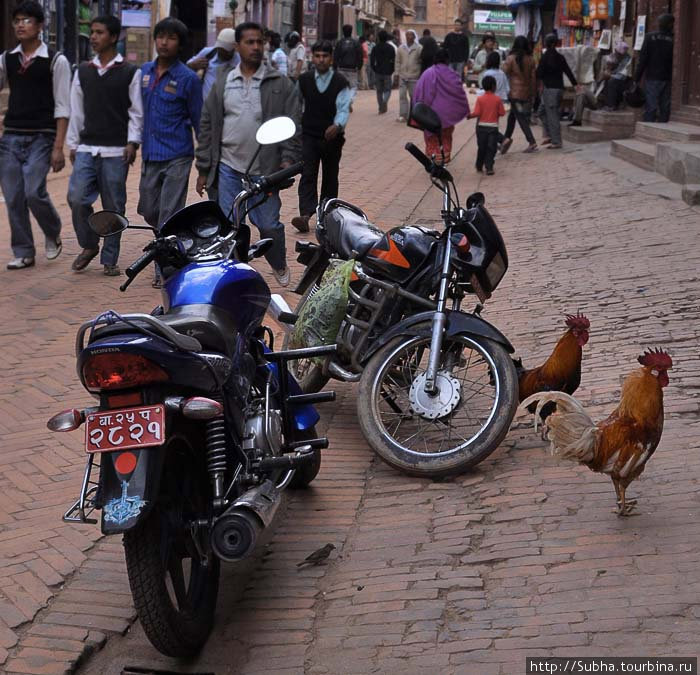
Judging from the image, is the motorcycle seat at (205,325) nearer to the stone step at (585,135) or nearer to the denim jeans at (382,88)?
the stone step at (585,135)

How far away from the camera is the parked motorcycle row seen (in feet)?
11.7

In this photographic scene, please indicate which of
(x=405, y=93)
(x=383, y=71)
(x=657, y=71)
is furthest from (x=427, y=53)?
(x=657, y=71)

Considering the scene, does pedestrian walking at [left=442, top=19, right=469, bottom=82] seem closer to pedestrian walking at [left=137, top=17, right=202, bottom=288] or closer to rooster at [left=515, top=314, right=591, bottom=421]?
pedestrian walking at [left=137, top=17, right=202, bottom=288]

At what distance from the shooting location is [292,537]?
16.1 feet

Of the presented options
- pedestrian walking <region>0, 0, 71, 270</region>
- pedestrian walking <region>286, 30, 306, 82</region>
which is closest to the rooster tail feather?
Result: pedestrian walking <region>0, 0, 71, 270</region>

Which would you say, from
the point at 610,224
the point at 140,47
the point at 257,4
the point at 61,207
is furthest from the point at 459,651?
the point at 257,4

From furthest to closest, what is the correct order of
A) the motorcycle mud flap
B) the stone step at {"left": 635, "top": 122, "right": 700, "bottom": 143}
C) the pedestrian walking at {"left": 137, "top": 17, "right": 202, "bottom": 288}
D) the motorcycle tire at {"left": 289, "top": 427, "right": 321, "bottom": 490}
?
the stone step at {"left": 635, "top": 122, "right": 700, "bottom": 143}, the pedestrian walking at {"left": 137, "top": 17, "right": 202, "bottom": 288}, the motorcycle tire at {"left": 289, "top": 427, "right": 321, "bottom": 490}, the motorcycle mud flap

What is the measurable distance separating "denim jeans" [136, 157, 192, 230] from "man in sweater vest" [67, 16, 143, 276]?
23cm

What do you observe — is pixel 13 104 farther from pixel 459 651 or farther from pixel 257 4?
pixel 257 4

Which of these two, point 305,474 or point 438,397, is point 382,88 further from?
point 305,474

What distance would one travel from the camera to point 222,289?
428cm

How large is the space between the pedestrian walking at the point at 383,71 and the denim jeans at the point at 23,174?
1866cm

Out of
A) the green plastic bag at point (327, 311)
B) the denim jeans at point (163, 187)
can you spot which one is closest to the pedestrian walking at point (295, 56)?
the denim jeans at point (163, 187)

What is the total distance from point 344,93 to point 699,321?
5382 millimetres
